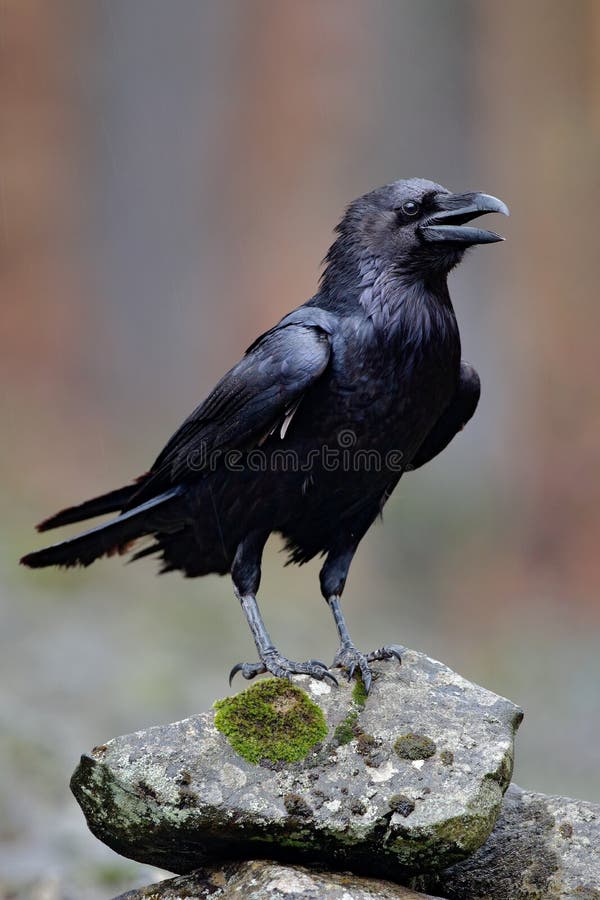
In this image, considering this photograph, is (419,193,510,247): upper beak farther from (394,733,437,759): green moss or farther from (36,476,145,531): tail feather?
(394,733,437,759): green moss

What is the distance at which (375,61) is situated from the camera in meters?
11.4

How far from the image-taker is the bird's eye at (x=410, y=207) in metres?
4.40

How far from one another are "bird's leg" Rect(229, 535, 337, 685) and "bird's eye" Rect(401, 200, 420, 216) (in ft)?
4.75

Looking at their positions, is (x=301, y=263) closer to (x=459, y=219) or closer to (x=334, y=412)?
(x=459, y=219)

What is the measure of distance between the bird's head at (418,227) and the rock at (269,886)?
2326 mm

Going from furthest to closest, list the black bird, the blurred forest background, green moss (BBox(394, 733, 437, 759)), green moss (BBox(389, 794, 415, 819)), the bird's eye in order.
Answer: the blurred forest background < the bird's eye < the black bird < green moss (BBox(394, 733, 437, 759)) < green moss (BBox(389, 794, 415, 819))

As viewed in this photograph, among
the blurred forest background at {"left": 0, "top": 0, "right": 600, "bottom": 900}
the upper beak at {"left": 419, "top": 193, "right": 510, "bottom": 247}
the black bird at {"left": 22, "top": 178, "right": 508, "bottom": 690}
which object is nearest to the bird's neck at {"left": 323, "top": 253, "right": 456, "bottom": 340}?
the black bird at {"left": 22, "top": 178, "right": 508, "bottom": 690}

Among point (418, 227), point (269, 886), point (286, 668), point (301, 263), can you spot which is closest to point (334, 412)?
point (418, 227)

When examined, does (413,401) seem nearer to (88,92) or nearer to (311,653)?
(311,653)

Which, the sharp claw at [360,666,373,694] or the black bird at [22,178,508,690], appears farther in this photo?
the black bird at [22,178,508,690]

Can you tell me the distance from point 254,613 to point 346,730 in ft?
2.59

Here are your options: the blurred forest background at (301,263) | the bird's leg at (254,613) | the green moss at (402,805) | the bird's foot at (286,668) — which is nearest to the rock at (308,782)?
the green moss at (402,805)

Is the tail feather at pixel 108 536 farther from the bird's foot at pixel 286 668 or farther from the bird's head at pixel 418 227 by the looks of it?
the bird's head at pixel 418 227

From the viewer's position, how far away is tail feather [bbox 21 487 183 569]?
475 cm
